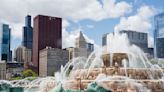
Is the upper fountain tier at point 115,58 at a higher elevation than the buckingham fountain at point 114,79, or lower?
higher

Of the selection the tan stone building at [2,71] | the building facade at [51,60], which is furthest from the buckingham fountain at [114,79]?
the tan stone building at [2,71]

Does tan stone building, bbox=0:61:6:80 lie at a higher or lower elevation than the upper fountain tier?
lower

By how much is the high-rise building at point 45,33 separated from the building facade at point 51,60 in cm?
1008

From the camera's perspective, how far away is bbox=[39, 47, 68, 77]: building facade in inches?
6560

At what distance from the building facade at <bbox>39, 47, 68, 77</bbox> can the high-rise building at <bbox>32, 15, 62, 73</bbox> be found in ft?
33.1

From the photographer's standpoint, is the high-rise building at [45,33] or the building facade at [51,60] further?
the high-rise building at [45,33]


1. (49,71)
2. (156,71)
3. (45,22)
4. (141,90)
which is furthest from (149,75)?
(45,22)

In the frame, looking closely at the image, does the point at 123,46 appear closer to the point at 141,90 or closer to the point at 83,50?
the point at 141,90

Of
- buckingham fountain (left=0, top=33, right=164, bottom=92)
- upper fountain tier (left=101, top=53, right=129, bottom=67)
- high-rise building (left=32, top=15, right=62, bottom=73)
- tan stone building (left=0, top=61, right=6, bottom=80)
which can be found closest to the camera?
buckingham fountain (left=0, top=33, right=164, bottom=92)

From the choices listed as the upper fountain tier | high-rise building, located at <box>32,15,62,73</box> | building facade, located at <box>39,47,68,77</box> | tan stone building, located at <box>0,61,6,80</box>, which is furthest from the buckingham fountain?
high-rise building, located at <box>32,15,62,73</box>

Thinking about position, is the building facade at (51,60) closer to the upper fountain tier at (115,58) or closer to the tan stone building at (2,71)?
the tan stone building at (2,71)

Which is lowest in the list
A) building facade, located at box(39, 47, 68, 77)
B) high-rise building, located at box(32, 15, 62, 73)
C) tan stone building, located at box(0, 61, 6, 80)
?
tan stone building, located at box(0, 61, 6, 80)

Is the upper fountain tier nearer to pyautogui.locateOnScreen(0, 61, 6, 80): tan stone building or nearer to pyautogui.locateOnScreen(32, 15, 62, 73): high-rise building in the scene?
pyautogui.locateOnScreen(0, 61, 6, 80): tan stone building

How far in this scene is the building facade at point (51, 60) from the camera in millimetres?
166625
